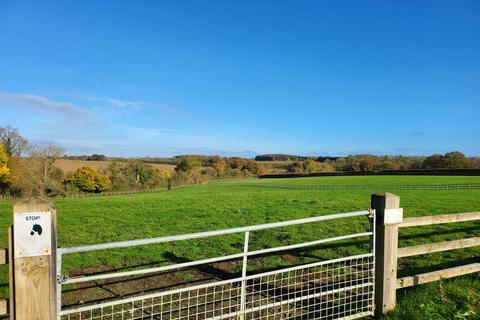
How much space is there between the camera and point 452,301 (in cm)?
541

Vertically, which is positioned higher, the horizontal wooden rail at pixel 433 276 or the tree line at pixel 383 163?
the tree line at pixel 383 163

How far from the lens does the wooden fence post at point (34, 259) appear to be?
10.7ft

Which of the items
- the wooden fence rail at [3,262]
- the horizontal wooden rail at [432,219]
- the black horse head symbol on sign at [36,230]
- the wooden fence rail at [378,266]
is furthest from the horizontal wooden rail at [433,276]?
the wooden fence rail at [3,262]

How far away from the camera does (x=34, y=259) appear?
132 inches

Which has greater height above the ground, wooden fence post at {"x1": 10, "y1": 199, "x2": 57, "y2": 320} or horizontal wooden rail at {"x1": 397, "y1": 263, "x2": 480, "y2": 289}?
wooden fence post at {"x1": 10, "y1": 199, "x2": 57, "y2": 320}

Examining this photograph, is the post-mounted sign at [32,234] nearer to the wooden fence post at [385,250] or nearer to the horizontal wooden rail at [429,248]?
the wooden fence post at [385,250]

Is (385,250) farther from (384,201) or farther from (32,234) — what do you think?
(32,234)

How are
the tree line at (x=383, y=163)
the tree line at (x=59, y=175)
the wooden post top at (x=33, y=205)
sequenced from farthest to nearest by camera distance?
the tree line at (x=383, y=163) < the tree line at (x=59, y=175) < the wooden post top at (x=33, y=205)

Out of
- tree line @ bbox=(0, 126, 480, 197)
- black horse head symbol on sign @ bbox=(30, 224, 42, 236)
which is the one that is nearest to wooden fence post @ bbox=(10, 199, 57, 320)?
black horse head symbol on sign @ bbox=(30, 224, 42, 236)

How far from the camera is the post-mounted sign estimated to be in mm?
3244

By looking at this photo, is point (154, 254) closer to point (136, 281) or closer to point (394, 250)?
point (136, 281)

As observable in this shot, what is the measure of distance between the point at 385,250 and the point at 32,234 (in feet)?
14.2

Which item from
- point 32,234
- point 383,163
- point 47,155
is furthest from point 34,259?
point 383,163

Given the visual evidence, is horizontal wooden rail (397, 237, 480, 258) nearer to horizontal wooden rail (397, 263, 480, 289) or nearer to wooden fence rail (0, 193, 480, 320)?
wooden fence rail (0, 193, 480, 320)
